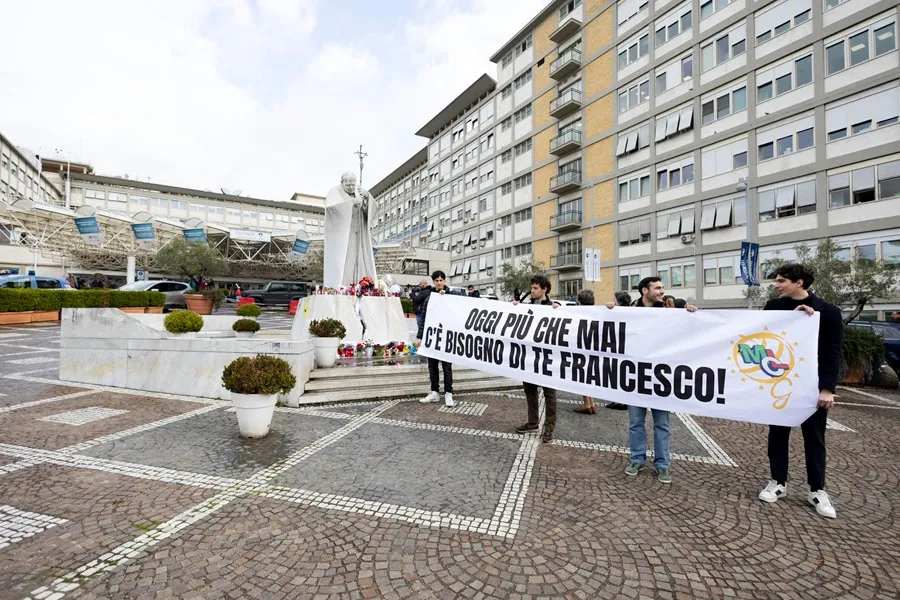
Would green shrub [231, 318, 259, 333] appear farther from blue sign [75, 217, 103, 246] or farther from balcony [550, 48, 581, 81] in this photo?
balcony [550, 48, 581, 81]

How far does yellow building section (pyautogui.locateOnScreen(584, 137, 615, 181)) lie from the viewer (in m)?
32.0

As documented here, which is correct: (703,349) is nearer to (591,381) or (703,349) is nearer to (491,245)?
(591,381)

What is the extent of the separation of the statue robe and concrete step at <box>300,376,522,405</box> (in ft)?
14.7

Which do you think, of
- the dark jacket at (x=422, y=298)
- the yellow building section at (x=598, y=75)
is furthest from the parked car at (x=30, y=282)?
the yellow building section at (x=598, y=75)

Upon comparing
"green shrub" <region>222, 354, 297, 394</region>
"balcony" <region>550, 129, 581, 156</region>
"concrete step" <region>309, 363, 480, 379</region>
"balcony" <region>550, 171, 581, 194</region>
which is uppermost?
"balcony" <region>550, 129, 581, 156</region>

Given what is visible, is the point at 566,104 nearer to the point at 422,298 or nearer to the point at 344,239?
the point at 344,239

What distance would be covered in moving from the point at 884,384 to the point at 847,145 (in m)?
15.8

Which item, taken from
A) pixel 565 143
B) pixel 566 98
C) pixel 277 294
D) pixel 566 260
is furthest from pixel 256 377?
pixel 566 98

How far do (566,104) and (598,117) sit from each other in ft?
9.81

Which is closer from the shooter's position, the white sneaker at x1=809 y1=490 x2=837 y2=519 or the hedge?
the white sneaker at x1=809 y1=490 x2=837 y2=519

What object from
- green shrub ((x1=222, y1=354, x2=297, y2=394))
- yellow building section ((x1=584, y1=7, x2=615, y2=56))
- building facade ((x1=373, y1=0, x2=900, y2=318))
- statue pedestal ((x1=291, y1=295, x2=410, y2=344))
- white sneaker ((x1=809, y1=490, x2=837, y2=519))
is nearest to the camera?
white sneaker ((x1=809, y1=490, x2=837, y2=519))

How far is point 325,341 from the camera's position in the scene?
25.5 ft

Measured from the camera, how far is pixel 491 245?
45531mm

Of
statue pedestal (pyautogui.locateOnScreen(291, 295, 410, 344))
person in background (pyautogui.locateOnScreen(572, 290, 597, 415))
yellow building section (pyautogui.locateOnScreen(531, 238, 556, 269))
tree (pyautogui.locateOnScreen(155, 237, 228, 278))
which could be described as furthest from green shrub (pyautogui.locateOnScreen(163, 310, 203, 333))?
yellow building section (pyautogui.locateOnScreen(531, 238, 556, 269))
